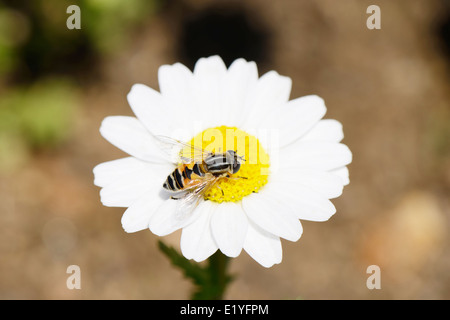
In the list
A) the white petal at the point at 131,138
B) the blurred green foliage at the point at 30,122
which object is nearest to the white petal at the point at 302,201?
the white petal at the point at 131,138

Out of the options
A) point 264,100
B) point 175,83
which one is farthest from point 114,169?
point 264,100

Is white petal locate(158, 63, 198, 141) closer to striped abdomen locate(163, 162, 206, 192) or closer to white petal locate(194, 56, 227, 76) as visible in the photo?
white petal locate(194, 56, 227, 76)

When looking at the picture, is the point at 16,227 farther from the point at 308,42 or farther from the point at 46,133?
the point at 308,42

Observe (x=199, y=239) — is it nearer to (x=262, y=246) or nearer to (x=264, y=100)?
(x=262, y=246)

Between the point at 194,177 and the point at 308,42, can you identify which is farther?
the point at 308,42

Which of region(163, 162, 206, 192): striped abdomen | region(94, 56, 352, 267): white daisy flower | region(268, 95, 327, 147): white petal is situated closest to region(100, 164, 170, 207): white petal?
region(94, 56, 352, 267): white daisy flower

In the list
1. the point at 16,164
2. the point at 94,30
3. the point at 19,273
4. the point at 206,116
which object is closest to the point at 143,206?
the point at 206,116
